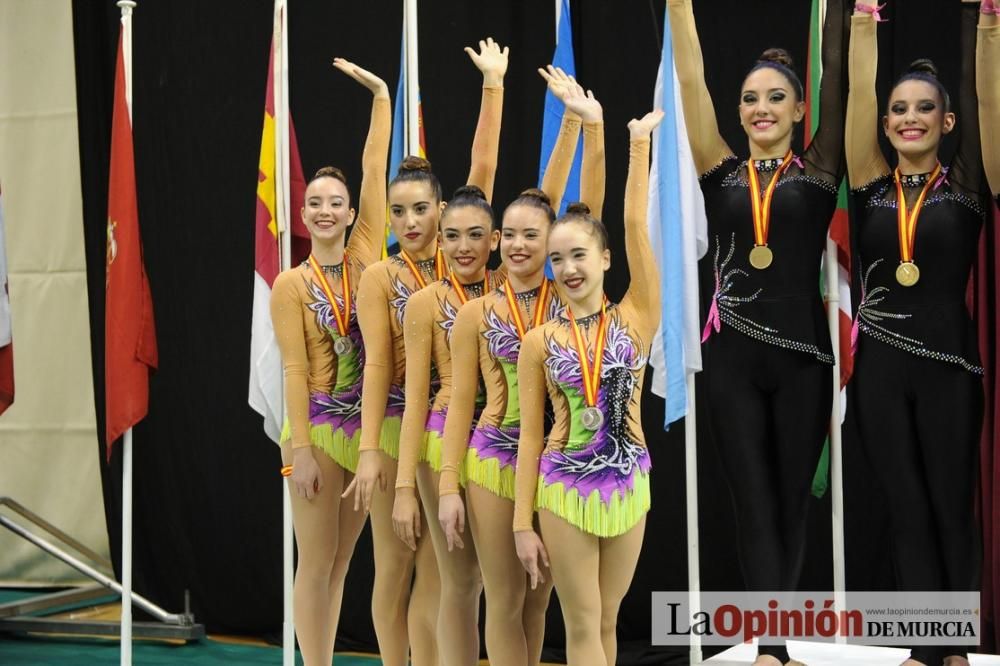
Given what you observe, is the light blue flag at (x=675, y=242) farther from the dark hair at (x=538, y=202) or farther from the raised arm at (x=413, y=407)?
the raised arm at (x=413, y=407)

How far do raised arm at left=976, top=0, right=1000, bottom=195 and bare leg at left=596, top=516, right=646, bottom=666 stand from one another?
1.40m

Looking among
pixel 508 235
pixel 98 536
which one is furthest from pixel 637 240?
pixel 98 536

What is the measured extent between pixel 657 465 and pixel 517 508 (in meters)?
2.60

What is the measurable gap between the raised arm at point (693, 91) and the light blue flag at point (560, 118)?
688 mm

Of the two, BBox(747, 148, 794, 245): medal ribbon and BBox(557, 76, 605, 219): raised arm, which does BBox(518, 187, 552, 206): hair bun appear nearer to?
BBox(557, 76, 605, 219): raised arm

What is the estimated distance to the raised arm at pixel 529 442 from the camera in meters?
3.39

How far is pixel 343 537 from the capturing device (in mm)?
4344

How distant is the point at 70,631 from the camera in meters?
6.61

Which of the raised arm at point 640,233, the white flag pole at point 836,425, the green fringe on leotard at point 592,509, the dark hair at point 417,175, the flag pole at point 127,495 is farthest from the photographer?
the flag pole at point 127,495

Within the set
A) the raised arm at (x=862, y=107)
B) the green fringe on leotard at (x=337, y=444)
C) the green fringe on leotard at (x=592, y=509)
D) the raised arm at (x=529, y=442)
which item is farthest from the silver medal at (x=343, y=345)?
the raised arm at (x=862, y=107)

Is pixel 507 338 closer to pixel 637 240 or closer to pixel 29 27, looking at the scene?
pixel 637 240

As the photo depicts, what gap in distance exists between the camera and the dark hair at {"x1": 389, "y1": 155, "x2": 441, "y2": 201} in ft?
13.3

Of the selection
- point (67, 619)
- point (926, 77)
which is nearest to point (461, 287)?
point (926, 77)

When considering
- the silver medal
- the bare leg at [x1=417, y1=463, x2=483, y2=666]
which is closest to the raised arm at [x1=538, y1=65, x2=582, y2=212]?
the silver medal
